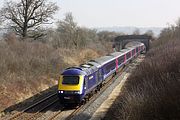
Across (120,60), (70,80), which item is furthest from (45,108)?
(120,60)

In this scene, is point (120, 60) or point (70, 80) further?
point (120, 60)

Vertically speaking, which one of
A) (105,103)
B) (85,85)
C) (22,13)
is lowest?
(105,103)

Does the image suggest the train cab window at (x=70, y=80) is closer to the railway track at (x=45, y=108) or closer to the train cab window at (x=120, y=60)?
the railway track at (x=45, y=108)

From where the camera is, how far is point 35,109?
23.2m

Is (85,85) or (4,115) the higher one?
(85,85)

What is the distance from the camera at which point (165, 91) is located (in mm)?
14586

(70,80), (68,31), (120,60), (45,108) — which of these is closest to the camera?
(70,80)

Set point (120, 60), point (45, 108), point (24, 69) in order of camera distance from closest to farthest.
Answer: point (45, 108) → point (24, 69) → point (120, 60)

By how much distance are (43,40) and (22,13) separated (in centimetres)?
566

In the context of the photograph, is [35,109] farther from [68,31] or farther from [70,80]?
[68,31]

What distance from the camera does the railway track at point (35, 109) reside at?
21.0 metres

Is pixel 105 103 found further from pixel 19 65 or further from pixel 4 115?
pixel 19 65

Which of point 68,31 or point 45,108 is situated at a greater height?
point 68,31

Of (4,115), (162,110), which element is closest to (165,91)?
(162,110)
